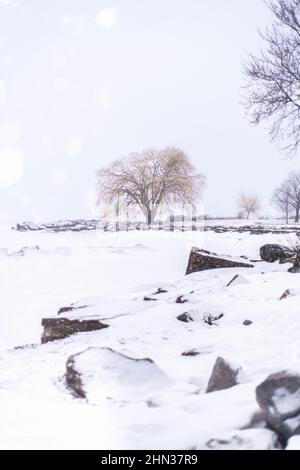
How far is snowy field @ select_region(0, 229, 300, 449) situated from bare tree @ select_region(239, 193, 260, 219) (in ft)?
204

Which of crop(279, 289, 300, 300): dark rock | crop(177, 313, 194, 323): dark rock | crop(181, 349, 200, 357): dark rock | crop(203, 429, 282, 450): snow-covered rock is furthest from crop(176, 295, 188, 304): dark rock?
crop(203, 429, 282, 450): snow-covered rock

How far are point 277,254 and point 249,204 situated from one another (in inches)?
2423

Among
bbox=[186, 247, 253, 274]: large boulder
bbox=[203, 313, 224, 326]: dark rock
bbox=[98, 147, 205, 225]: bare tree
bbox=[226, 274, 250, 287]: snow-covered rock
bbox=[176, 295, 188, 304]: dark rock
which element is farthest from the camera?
bbox=[98, 147, 205, 225]: bare tree

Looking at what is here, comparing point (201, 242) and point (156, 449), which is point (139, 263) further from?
point (156, 449)

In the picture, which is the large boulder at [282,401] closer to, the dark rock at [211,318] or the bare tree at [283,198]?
the dark rock at [211,318]

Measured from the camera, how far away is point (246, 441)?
1960 mm

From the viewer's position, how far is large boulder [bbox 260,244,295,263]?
28.0 feet

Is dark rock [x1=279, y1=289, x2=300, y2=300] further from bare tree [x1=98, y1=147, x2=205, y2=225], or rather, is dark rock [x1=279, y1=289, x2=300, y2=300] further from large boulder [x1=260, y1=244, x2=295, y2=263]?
bare tree [x1=98, y1=147, x2=205, y2=225]

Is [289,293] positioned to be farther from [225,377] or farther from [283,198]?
[283,198]

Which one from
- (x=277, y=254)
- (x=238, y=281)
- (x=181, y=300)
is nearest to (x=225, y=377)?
(x=181, y=300)

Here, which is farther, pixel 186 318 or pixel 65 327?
pixel 65 327

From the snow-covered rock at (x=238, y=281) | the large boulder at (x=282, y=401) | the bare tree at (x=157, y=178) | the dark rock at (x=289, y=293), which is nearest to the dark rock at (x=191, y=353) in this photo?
the large boulder at (x=282, y=401)
